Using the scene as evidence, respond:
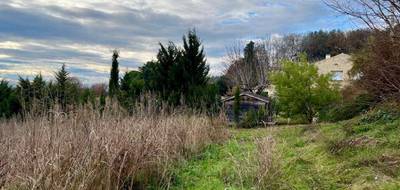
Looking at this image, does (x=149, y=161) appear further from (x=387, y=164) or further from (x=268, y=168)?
(x=387, y=164)

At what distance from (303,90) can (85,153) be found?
23.7 meters

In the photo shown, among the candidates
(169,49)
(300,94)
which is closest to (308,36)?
(300,94)

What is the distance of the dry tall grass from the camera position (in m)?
4.39

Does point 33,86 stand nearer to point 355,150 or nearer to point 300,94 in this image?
point 355,150

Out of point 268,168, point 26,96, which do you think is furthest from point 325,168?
point 26,96

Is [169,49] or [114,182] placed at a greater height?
[169,49]

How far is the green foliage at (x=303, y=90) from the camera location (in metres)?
26.8

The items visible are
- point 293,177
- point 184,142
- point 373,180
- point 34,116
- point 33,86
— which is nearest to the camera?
point 373,180

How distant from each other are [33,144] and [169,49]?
18410 millimetres

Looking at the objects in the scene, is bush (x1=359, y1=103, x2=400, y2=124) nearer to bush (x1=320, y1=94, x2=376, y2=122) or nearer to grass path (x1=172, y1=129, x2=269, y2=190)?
bush (x1=320, y1=94, x2=376, y2=122)

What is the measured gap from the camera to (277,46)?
189 ft

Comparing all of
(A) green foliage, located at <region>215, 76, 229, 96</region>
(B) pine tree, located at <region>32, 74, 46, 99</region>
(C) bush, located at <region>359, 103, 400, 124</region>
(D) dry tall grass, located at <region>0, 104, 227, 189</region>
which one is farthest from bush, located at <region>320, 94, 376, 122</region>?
(A) green foliage, located at <region>215, 76, 229, 96</region>

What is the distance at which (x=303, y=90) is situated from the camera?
1078 inches

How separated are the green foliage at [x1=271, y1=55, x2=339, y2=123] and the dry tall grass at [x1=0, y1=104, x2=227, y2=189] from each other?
20.0 metres
